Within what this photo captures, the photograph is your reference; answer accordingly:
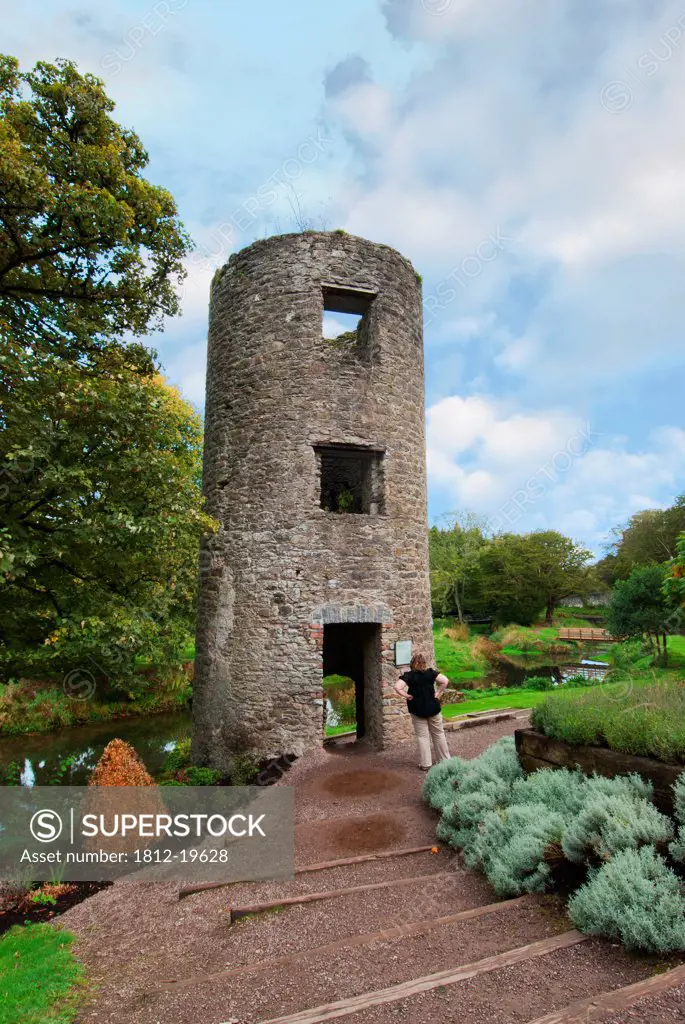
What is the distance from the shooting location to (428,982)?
3191mm

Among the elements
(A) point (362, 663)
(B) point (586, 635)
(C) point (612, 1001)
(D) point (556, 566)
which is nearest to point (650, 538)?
(D) point (556, 566)

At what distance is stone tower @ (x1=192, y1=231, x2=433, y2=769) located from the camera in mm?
9430

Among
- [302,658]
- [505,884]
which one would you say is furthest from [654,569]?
[505,884]

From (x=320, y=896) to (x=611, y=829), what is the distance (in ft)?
8.37

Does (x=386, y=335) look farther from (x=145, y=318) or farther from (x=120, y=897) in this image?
(x=120, y=897)

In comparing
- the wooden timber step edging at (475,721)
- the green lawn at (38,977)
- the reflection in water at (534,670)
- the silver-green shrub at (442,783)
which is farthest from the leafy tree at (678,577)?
Answer: the green lawn at (38,977)

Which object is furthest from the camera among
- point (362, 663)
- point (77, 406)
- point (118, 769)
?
point (362, 663)

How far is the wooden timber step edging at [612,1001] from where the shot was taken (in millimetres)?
2701

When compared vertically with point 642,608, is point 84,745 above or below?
below

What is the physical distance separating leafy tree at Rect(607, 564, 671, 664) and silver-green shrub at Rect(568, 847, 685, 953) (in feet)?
69.8

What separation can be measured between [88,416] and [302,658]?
5180 millimetres

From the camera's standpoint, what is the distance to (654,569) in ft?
74.4

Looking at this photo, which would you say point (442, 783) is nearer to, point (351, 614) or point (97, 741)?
point (351, 614)

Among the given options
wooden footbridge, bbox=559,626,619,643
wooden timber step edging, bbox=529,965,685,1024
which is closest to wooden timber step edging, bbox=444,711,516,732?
wooden timber step edging, bbox=529,965,685,1024
